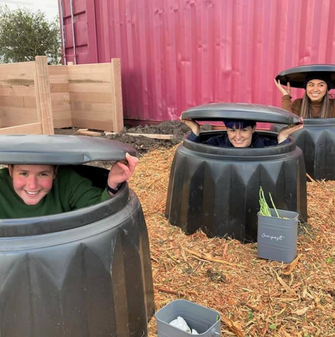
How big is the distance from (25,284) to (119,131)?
5855 millimetres

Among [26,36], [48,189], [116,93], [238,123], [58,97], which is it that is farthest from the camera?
[26,36]

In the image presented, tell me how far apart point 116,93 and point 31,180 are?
545cm

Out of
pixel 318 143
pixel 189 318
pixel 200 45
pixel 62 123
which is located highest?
pixel 200 45

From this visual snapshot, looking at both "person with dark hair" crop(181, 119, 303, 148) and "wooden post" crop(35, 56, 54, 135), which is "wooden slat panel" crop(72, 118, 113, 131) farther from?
"person with dark hair" crop(181, 119, 303, 148)

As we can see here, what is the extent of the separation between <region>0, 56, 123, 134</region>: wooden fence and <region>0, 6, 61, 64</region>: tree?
9023 millimetres

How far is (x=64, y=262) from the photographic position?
1550 mm

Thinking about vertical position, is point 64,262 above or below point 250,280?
above

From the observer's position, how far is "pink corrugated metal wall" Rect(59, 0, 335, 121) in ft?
18.4

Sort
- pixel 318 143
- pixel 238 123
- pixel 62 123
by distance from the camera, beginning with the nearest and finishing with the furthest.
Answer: pixel 238 123 → pixel 318 143 → pixel 62 123

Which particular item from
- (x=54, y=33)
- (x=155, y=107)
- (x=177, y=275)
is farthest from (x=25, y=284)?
(x=54, y=33)

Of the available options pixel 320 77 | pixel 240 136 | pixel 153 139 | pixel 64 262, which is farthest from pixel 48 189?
pixel 153 139

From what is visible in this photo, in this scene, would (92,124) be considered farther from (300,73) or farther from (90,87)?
(300,73)

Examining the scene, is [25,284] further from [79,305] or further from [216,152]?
[216,152]

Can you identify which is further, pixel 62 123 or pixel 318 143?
pixel 62 123
